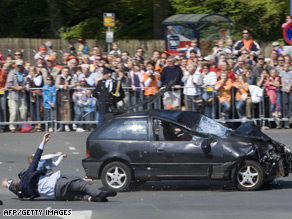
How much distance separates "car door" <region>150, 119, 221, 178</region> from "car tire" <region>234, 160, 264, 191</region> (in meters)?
0.54

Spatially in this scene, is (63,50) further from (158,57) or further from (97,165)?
(97,165)

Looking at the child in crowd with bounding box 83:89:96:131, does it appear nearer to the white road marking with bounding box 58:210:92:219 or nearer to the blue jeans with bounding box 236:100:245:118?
the blue jeans with bounding box 236:100:245:118

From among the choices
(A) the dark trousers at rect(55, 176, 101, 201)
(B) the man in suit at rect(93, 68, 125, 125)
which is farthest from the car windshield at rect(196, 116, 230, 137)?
(B) the man in suit at rect(93, 68, 125, 125)

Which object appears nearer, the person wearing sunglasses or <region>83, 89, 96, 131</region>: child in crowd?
<region>83, 89, 96, 131</region>: child in crowd

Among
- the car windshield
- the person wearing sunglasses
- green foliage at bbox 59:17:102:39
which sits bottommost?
the car windshield

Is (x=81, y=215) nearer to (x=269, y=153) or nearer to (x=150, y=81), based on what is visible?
(x=269, y=153)

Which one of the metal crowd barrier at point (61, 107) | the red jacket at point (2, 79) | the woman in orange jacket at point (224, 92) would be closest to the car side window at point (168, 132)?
the woman in orange jacket at point (224, 92)

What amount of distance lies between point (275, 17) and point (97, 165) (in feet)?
75.6

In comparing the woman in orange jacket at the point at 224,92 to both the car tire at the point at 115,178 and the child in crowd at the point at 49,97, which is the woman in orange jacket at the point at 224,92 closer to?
the child in crowd at the point at 49,97

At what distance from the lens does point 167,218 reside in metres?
11.3

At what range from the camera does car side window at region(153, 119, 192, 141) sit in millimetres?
13734

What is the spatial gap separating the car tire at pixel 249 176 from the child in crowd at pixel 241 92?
6970mm

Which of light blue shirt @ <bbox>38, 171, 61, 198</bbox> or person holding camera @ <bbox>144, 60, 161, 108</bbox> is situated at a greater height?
person holding camera @ <bbox>144, 60, 161, 108</bbox>

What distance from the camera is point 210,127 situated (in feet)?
46.3
